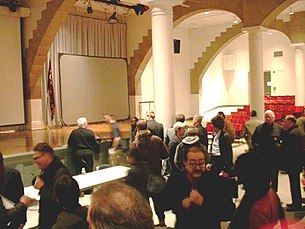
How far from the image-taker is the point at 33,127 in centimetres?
1377

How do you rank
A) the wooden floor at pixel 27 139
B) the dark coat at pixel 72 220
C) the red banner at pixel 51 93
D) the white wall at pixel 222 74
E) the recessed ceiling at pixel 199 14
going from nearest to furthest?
1. the dark coat at pixel 72 220
2. the wooden floor at pixel 27 139
3. the red banner at pixel 51 93
4. the recessed ceiling at pixel 199 14
5. the white wall at pixel 222 74

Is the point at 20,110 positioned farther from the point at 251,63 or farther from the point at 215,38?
the point at 215,38

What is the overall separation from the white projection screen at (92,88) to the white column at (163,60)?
942 centimetres

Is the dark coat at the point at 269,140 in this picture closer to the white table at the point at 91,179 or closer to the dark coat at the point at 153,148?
the dark coat at the point at 153,148

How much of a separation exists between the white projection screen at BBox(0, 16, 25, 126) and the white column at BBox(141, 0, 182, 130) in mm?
7764

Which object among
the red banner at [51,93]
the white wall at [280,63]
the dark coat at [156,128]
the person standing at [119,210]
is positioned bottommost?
the dark coat at [156,128]

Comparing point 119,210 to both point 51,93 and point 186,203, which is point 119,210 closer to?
point 186,203

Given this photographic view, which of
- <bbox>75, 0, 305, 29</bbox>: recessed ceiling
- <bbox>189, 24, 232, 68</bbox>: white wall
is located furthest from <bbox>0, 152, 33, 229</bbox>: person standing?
<bbox>189, 24, 232, 68</bbox>: white wall

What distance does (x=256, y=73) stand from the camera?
11.3 m

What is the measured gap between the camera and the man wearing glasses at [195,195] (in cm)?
246

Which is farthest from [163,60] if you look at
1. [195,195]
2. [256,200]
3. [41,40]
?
[41,40]

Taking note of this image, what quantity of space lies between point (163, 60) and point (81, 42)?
1006cm

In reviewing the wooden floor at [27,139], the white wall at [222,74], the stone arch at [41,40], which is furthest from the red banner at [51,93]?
the white wall at [222,74]

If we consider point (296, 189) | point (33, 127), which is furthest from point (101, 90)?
point (296, 189)
